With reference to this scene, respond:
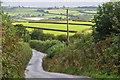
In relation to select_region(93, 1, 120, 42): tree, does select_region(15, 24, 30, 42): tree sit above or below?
below

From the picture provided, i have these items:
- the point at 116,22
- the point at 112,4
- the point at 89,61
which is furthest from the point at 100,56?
the point at 112,4

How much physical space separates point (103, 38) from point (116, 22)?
1.92 meters

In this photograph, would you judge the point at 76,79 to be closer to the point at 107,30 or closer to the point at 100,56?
the point at 100,56

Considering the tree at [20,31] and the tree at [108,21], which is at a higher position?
the tree at [108,21]

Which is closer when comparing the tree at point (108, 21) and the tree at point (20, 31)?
the tree at point (20, 31)

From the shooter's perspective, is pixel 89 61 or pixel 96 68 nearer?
pixel 96 68

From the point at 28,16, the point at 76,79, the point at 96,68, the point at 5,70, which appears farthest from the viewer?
the point at 28,16

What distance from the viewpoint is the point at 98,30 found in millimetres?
20172

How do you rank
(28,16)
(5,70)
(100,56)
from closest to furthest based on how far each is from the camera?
1. (5,70)
2. (100,56)
3. (28,16)

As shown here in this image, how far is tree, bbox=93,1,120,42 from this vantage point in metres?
19.4

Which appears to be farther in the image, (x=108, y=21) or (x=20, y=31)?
(x=108, y=21)

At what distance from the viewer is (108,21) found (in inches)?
770

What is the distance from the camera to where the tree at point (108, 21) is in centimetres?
1938

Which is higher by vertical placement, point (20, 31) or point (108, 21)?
point (108, 21)
